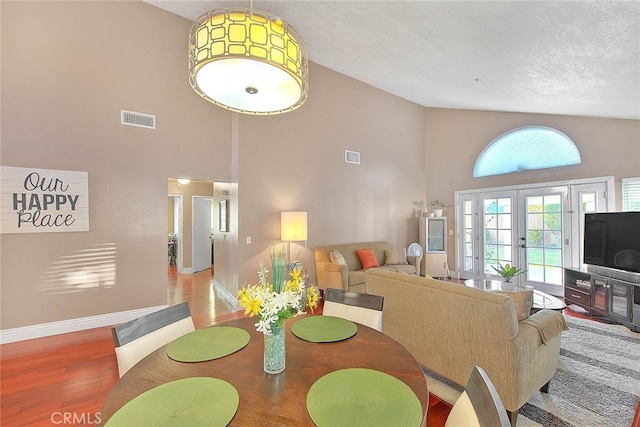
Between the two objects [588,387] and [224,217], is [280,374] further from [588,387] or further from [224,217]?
[224,217]

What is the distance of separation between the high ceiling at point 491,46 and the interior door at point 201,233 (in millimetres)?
4307

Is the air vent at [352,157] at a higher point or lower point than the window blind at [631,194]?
higher

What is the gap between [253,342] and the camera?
152cm

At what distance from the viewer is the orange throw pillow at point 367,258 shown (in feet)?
17.6

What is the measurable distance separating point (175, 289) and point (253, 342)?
4.77 m

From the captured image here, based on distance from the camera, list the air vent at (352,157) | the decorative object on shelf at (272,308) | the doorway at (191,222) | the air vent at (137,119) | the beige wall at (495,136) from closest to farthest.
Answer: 1. the decorative object on shelf at (272,308)
2. the air vent at (137,119)
3. the beige wall at (495,136)
4. the air vent at (352,157)
5. the doorway at (191,222)

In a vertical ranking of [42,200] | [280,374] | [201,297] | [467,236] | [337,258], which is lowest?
[201,297]

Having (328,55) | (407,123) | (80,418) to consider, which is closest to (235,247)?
(80,418)

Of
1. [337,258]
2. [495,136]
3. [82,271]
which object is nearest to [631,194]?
[495,136]

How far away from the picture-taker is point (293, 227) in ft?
15.0

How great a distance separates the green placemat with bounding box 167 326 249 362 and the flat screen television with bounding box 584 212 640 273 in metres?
4.98

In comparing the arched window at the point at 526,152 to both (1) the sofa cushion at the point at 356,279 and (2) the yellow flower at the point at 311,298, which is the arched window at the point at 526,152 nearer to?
(1) the sofa cushion at the point at 356,279

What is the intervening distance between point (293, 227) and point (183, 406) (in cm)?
362

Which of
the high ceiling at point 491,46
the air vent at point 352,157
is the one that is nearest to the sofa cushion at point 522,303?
A: the high ceiling at point 491,46
